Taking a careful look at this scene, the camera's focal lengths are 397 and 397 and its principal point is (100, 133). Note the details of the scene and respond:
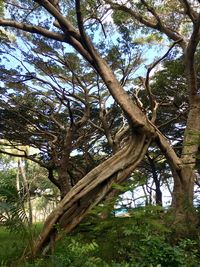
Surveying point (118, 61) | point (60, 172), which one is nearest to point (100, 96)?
point (118, 61)

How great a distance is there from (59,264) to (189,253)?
1.13 m

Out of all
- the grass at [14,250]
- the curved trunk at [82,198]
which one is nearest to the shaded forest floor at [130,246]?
the grass at [14,250]

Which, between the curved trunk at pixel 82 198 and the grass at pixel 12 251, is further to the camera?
the curved trunk at pixel 82 198

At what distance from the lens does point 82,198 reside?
5363mm

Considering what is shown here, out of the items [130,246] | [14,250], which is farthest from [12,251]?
[130,246]

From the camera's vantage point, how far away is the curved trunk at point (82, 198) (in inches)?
204

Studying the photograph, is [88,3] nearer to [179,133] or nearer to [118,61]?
[118,61]

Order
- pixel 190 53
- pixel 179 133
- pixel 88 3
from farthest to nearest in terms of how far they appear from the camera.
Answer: pixel 179 133 < pixel 88 3 < pixel 190 53

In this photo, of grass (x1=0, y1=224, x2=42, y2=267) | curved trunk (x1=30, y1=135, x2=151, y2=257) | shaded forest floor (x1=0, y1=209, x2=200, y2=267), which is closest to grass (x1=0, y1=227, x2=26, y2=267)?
grass (x1=0, y1=224, x2=42, y2=267)

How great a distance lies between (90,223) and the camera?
4.83m

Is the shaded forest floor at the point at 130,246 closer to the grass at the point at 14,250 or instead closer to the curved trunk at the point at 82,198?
the grass at the point at 14,250

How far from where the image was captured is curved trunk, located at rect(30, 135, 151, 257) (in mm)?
5184

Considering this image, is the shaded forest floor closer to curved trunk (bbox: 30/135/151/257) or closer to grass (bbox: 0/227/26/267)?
grass (bbox: 0/227/26/267)

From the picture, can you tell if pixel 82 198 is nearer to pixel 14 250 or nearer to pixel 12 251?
pixel 14 250
